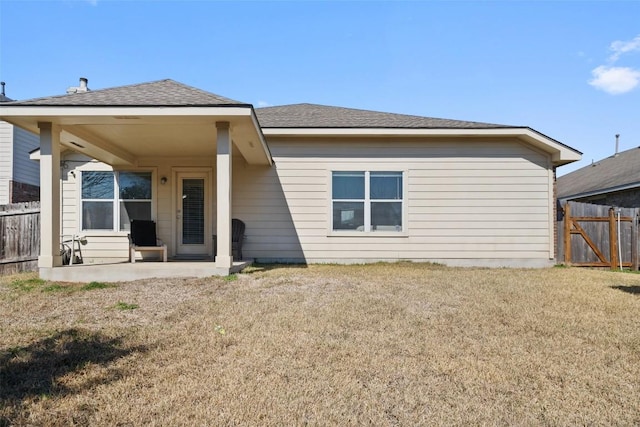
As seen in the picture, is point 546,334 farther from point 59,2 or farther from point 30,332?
point 59,2

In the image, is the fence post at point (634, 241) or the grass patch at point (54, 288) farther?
the fence post at point (634, 241)

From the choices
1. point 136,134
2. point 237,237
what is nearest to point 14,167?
point 136,134

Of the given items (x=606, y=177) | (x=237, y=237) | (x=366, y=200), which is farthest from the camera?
(x=606, y=177)

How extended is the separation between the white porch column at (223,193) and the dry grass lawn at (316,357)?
0.89 m

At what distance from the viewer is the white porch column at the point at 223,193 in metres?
6.17

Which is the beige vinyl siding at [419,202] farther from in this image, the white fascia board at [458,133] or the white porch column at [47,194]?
the white porch column at [47,194]

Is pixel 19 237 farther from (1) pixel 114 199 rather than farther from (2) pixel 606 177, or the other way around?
(2) pixel 606 177

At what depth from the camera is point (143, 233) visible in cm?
850

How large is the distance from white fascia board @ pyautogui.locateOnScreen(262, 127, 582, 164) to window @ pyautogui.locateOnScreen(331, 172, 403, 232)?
3.25ft

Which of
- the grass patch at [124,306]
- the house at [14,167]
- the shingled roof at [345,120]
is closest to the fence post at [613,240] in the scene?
the shingled roof at [345,120]

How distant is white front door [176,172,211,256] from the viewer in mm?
9398

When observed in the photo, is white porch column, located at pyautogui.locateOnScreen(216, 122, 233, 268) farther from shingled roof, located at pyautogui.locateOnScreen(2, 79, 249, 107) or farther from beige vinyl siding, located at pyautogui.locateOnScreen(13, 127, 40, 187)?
beige vinyl siding, located at pyautogui.locateOnScreen(13, 127, 40, 187)

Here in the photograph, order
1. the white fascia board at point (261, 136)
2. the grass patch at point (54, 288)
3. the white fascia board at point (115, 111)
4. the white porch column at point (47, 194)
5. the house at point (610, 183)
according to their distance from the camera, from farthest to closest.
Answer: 1. the house at point (610, 183)
2. the white porch column at point (47, 194)
3. the white fascia board at point (261, 136)
4. the white fascia board at point (115, 111)
5. the grass patch at point (54, 288)

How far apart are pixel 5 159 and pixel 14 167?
0.38 metres
